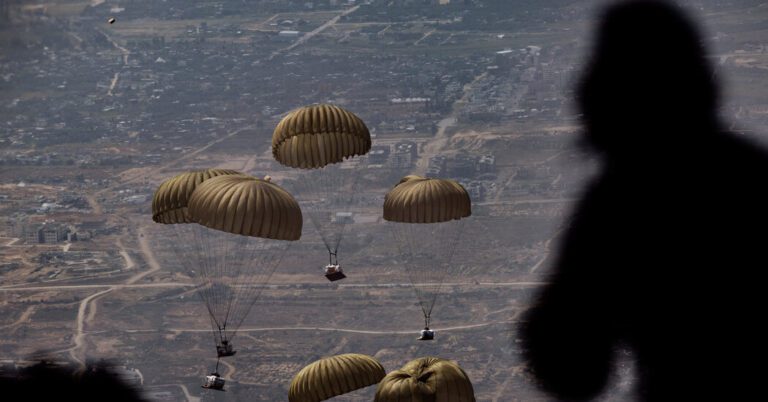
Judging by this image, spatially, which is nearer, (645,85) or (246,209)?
(645,85)

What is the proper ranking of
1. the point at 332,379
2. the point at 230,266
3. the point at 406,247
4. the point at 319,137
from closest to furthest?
the point at 332,379 → the point at 319,137 → the point at 406,247 → the point at 230,266

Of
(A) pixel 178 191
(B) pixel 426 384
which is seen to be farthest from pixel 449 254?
(B) pixel 426 384

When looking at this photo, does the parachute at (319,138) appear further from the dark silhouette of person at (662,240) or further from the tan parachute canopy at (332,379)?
the dark silhouette of person at (662,240)

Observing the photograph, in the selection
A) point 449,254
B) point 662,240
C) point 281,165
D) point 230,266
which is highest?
point 662,240

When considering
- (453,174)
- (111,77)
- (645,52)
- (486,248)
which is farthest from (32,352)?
(645,52)

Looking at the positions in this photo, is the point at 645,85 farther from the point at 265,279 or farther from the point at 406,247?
the point at 406,247

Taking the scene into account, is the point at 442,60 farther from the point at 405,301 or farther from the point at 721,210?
the point at 721,210

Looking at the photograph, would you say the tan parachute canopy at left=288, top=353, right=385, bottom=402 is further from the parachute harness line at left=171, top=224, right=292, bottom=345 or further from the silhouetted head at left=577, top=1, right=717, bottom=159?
the parachute harness line at left=171, top=224, right=292, bottom=345
